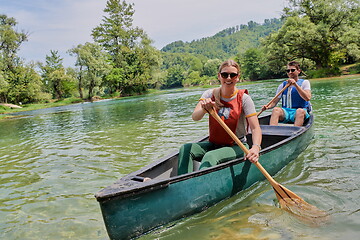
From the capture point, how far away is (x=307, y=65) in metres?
50.0

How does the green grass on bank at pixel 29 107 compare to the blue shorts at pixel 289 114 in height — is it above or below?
above

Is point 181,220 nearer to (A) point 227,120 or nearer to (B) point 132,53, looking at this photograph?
(A) point 227,120

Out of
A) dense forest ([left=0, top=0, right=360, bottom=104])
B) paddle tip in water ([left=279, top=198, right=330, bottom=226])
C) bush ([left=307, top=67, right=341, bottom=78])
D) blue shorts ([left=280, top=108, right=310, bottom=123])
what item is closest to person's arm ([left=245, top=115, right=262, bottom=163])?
paddle tip in water ([left=279, top=198, right=330, bottom=226])

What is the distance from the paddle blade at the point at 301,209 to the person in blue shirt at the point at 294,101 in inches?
128

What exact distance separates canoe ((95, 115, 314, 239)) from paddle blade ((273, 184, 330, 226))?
0.61 meters

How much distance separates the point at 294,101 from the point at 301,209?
157 inches

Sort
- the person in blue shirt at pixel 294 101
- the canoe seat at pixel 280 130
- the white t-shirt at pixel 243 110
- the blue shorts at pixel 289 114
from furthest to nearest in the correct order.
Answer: the blue shorts at pixel 289 114 → the person in blue shirt at pixel 294 101 → the canoe seat at pixel 280 130 → the white t-shirt at pixel 243 110

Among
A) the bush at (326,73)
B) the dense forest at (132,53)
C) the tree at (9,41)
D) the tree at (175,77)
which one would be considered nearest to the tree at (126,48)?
the dense forest at (132,53)

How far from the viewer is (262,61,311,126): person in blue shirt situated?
6.32 metres

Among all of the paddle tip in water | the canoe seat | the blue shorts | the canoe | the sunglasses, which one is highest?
the sunglasses

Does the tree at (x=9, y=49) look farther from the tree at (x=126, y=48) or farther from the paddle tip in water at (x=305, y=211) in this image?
the paddle tip in water at (x=305, y=211)

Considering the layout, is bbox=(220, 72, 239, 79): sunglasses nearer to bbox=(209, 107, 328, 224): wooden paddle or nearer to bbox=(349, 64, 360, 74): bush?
bbox=(209, 107, 328, 224): wooden paddle

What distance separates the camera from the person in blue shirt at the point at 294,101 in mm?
6320

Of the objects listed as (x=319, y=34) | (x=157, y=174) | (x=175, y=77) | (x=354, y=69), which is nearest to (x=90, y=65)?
(x=319, y=34)
